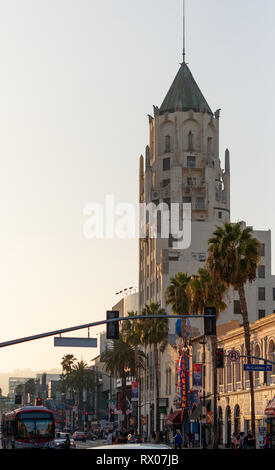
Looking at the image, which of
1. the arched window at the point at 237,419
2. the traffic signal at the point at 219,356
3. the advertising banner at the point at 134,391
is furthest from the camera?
the advertising banner at the point at 134,391

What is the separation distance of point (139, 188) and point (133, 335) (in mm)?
44784

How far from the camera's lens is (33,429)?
5109 centimetres

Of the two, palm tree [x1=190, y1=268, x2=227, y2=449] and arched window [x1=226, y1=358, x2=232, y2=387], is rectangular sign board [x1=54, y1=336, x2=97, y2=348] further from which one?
arched window [x1=226, y1=358, x2=232, y2=387]

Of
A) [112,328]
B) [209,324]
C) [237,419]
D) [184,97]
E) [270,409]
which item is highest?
[184,97]

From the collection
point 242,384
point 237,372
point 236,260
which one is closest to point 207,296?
point 236,260

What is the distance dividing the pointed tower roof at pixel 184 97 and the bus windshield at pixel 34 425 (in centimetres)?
10224

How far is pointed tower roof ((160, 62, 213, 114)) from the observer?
149 meters

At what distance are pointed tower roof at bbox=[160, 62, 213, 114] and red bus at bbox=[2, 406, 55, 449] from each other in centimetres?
10204

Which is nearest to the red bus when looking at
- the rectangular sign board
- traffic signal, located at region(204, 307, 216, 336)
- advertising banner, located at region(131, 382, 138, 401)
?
the rectangular sign board

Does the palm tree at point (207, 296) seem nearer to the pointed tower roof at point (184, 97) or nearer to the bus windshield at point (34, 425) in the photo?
the bus windshield at point (34, 425)

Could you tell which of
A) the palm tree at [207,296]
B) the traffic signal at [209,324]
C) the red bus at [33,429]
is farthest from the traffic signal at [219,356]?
the traffic signal at [209,324]

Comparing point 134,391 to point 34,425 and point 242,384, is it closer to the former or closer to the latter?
point 242,384

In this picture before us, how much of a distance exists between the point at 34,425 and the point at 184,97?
10664 centimetres

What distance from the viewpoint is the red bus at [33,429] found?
51.0 m
